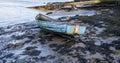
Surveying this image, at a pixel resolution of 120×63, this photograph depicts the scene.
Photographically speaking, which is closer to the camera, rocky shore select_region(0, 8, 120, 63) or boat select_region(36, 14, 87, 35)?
rocky shore select_region(0, 8, 120, 63)

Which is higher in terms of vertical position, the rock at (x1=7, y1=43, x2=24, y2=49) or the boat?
the boat

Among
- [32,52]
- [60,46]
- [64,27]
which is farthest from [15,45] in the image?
[64,27]

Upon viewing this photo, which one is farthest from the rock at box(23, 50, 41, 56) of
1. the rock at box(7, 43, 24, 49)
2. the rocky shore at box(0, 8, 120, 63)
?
the rock at box(7, 43, 24, 49)

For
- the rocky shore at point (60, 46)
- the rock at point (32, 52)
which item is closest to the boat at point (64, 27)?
the rocky shore at point (60, 46)

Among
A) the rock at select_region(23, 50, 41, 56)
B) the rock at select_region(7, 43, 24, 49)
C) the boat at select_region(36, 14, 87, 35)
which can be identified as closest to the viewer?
the rock at select_region(23, 50, 41, 56)

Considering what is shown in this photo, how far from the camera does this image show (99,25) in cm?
2408

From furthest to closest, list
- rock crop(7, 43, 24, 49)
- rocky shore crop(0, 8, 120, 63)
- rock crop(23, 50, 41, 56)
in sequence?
rock crop(7, 43, 24, 49) < rock crop(23, 50, 41, 56) < rocky shore crop(0, 8, 120, 63)

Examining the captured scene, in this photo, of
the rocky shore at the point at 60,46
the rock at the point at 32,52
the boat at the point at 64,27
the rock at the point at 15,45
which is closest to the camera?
the rocky shore at the point at 60,46

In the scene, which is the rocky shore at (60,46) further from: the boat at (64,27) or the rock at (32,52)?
the boat at (64,27)

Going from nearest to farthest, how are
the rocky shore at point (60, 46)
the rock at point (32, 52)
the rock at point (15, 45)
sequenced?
the rocky shore at point (60, 46)
the rock at point (32, 52)
the rock at point (15, 45)

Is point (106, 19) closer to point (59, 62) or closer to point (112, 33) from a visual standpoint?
point (112, 33)

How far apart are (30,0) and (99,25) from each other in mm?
48778

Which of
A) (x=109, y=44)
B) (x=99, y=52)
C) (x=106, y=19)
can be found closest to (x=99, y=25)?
(x=106, y=19)

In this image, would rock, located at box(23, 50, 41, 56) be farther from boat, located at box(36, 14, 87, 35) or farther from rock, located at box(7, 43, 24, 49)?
boat, located at box(36, 14, 87, 35)
